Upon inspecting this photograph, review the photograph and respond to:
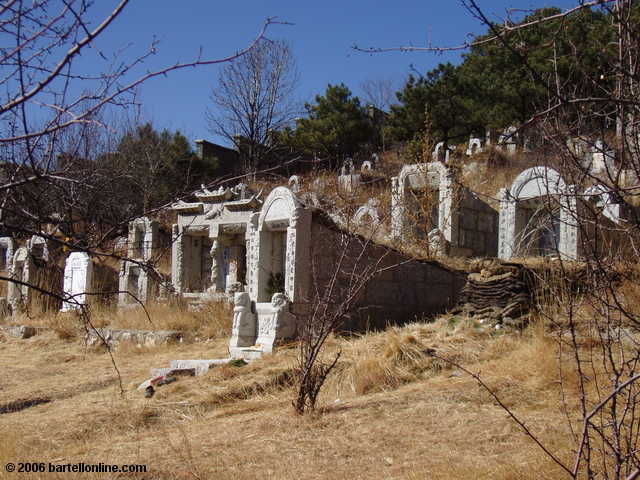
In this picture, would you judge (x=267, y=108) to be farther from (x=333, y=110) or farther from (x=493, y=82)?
(x=493, y=82)

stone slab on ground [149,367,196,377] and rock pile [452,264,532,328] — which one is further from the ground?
rock pile [452,264,532,328]

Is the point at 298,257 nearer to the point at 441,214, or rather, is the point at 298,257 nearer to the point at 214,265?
the point at 441,214

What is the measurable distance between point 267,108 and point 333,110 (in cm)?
288

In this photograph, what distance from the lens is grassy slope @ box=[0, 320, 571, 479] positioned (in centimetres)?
434

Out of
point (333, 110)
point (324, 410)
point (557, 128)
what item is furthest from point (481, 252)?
point (333, 110)

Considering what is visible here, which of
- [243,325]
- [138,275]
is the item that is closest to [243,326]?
[243,325]

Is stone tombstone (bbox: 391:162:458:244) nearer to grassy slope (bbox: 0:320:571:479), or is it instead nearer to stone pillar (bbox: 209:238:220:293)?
stone pillar (bbox: 209:238:220:293)

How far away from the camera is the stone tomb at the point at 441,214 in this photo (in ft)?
42.1

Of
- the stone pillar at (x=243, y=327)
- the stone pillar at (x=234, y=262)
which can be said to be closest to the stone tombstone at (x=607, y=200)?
the stone pillar at (x=243, y=327)

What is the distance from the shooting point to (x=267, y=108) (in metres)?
26.4

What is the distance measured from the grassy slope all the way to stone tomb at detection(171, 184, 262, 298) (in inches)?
231

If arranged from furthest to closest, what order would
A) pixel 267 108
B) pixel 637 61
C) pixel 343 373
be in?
pixel 267 108, pixel 343 373, pixel 637 61

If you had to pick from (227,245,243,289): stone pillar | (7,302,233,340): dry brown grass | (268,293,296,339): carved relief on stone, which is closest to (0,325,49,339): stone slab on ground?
(7,302,233,340): dry brown grass

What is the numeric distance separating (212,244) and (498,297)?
30.5ft
